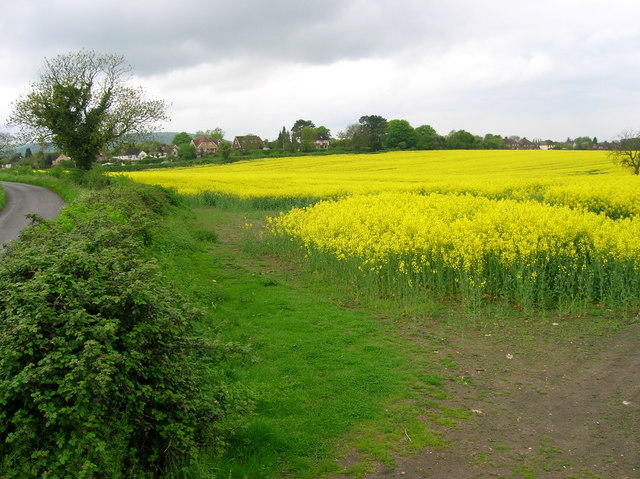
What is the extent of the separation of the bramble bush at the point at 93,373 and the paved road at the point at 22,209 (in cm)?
1077

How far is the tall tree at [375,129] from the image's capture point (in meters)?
81.6

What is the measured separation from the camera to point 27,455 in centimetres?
326

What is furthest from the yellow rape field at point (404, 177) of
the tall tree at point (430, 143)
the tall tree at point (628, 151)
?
the tall tree at point (430, 143)

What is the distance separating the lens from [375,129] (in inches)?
3622

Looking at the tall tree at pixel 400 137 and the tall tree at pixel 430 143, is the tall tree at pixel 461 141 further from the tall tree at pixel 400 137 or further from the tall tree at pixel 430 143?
the tall tree at pixel 400 137

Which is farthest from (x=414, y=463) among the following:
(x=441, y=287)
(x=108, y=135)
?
(x=108, y=135)

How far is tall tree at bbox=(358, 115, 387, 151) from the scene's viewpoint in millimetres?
81562

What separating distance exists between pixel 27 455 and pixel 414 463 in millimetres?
3405

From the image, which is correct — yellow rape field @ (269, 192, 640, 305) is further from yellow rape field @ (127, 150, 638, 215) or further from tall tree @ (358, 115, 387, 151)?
tall tree @ (358, 115, 387, 151)

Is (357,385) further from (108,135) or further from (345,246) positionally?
(108,135)

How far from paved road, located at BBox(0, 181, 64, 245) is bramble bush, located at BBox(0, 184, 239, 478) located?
10.8 metres

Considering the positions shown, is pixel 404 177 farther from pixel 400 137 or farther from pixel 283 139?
pixel 283 139

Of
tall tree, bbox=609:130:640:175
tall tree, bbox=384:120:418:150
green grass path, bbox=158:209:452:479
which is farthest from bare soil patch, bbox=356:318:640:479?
tall tree, bbox=384:120:418:150

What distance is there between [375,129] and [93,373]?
301 feet
